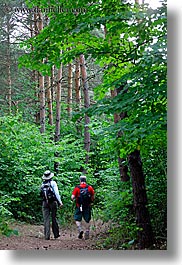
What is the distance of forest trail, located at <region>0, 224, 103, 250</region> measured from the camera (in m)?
2.31

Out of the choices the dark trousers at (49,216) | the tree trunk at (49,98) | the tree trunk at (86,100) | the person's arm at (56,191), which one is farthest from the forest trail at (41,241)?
the tree trunk at (49,98)

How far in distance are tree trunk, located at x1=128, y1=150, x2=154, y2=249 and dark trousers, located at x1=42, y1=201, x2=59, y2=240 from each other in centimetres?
57

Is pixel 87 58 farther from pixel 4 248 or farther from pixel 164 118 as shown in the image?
pixel 4 248

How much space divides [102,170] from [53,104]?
0.67 meters

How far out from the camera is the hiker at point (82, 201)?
2.70 meters

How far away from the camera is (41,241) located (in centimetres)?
247

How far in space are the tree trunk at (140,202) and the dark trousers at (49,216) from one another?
22.4 inches

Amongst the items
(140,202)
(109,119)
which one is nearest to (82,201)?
(140,202)

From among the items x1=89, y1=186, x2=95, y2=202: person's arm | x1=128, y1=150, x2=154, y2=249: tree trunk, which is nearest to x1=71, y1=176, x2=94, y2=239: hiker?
x1=89, y1=186, x2=95, y2=202: person's arm

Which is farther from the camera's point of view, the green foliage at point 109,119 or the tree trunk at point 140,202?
the tree trunk at point 140,202

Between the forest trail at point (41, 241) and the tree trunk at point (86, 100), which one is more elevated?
the tree trunk at point (86, 100)

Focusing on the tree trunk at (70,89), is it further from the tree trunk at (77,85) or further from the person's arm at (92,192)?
the person's arm at (92,192)

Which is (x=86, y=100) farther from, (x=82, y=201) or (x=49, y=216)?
(x=49, y=216)

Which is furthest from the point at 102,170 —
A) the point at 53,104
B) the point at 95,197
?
the point at 53,104
